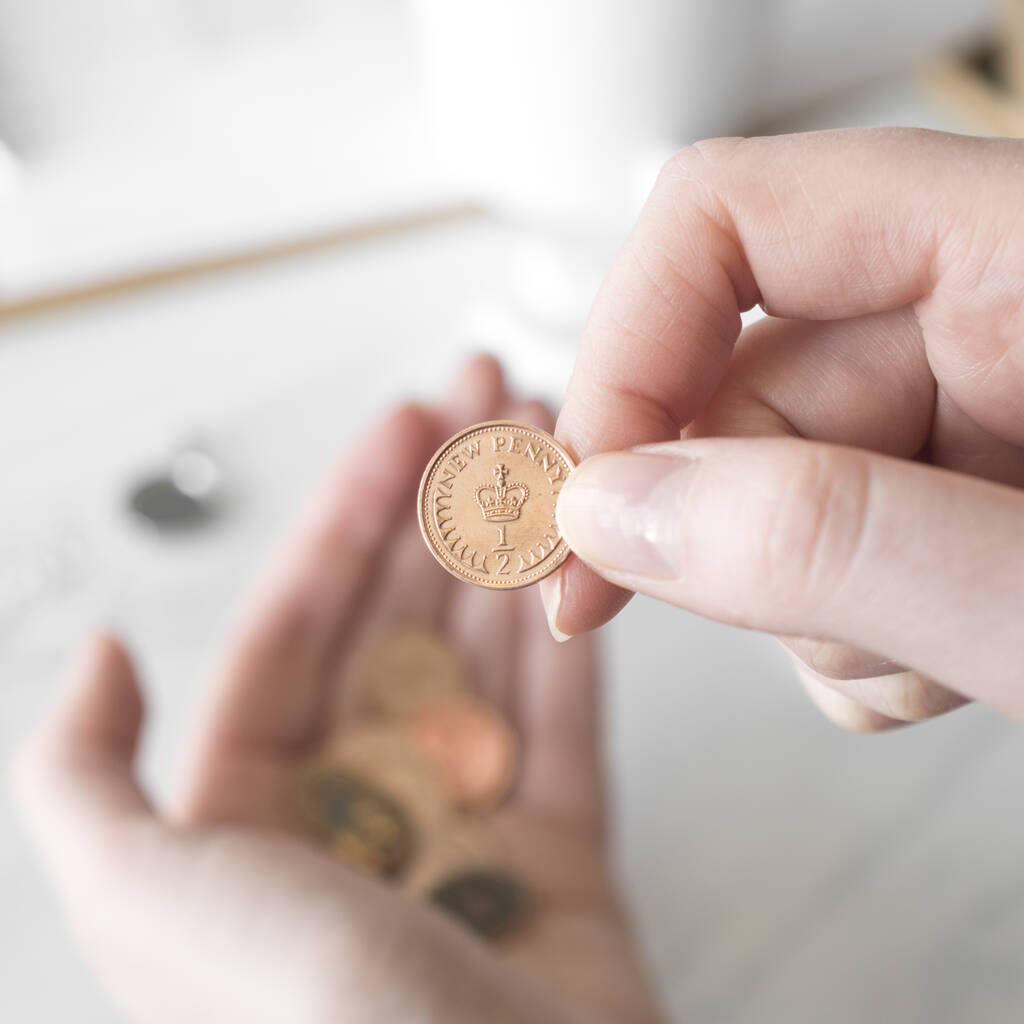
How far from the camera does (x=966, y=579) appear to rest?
25.4 inches

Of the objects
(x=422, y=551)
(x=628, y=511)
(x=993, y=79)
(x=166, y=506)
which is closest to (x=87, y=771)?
(x=422, y=551)

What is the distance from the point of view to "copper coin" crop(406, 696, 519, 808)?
162 centimetres

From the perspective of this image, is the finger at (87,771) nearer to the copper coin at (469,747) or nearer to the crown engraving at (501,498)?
the copper coin at (469,747)

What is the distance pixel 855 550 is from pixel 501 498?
1.10 ft

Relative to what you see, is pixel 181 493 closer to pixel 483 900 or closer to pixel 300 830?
pixel 300 830

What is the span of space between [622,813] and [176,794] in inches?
30.9

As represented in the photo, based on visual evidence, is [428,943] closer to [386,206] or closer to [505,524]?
[505,524]

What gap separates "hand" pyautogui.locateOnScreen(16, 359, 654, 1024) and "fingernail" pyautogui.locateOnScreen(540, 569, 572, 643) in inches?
20.3

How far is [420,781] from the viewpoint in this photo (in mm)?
1624

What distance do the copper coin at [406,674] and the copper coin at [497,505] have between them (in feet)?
2.87

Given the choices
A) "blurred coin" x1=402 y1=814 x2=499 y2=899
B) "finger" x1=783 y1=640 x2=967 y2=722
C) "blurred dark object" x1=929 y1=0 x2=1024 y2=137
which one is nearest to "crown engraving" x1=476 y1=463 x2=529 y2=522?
"finger" x1=783 y1=640 x2=967 y2=722

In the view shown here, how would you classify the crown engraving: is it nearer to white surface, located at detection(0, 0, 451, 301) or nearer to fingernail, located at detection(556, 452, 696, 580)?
fingernail, located at detection(556, 452, 696, 580)

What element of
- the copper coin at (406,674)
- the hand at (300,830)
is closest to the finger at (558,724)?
the hand at (300,830)

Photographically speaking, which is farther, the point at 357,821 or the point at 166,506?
the point at 166,506
